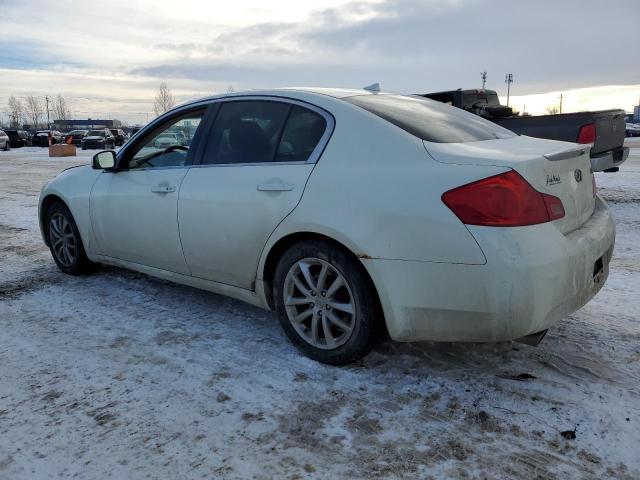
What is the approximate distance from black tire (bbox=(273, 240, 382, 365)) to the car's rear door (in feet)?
0.73

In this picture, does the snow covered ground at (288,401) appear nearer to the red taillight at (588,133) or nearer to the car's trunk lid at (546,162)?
the car's trunk lid at (546,162)

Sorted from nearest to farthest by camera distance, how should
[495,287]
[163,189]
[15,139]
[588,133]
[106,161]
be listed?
[495,287] → [163,189] → [106,161] → [588,133] → [15,139]

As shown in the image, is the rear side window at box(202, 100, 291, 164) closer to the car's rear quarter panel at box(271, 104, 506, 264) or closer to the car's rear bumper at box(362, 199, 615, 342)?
the car's rear quarter panel at box(271, 104, 506, 264)

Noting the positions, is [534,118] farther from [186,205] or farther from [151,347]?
[151,347]

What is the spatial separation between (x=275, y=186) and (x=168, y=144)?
1.50 m

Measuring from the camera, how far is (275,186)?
10.4 ft

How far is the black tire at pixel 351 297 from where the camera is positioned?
287 cm

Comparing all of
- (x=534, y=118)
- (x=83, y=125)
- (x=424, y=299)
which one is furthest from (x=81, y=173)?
(x=83, y=125)

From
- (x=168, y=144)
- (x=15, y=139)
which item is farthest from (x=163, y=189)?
(x=15, y=139)

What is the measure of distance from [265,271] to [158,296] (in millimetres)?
1462

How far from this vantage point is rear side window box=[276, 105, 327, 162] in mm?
3188

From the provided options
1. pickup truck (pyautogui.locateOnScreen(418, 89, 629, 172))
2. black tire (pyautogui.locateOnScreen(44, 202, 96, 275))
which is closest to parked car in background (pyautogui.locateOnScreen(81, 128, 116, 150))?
pickup truck (pyautogui.locateOnScreen(418, 89, 629, 172))

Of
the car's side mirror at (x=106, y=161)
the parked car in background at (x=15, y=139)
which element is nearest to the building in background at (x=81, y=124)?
the parked car in background at (x=15, y=139)

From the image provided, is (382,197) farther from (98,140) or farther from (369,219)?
(98,140)
